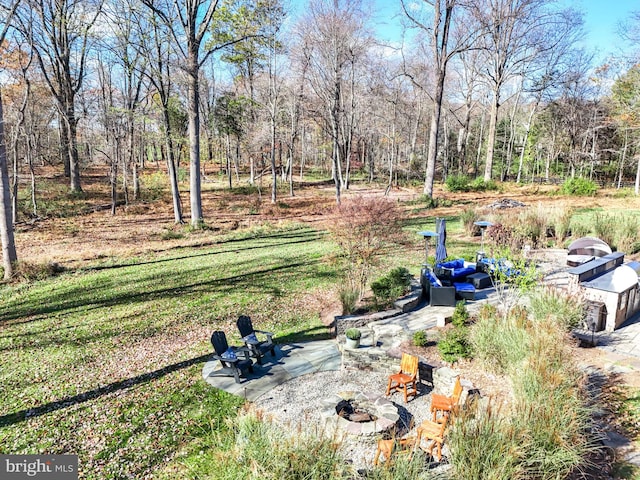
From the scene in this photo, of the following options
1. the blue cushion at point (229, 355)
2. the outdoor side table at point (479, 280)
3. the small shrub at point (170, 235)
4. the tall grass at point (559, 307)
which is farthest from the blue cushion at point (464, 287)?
the small shrub at point (170, 235)

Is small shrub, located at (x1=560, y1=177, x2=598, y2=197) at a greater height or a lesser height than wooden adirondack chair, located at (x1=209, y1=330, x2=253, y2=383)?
greater

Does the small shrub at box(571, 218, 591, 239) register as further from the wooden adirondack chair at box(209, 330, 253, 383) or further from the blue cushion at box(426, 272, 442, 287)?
the wooden adirondack chair at box(209, 330, 253, 383)

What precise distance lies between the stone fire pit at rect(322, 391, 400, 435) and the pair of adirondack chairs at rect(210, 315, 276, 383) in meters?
1.76

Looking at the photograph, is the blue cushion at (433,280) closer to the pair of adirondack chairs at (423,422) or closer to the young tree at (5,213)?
the pair of adirondack chairs at (423,422)

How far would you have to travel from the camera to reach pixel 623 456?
446cm

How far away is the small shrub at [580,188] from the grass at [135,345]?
19.0 meters

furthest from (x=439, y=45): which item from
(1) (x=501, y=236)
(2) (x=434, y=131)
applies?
(1) (x=501, y=236)

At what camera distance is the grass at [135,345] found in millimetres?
5414

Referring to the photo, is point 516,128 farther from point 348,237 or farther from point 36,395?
point 36,395

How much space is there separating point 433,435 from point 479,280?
6.50 m

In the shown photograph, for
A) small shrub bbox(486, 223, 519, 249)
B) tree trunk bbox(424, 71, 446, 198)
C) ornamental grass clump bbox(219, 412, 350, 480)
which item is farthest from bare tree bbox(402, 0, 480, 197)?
ornamental grass clump bbox(219, 412, 350, 480)

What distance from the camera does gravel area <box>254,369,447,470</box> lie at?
5.23 meters

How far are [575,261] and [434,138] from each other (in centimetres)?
1324

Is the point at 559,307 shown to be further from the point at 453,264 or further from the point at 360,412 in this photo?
the point at 360,412
